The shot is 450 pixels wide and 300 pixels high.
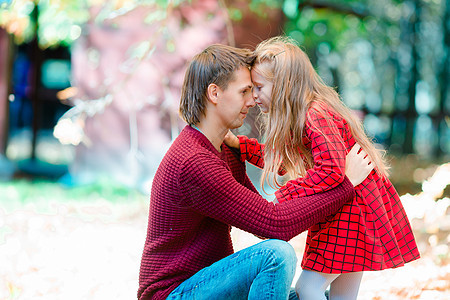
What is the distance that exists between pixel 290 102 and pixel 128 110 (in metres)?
3.63

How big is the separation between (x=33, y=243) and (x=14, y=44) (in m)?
3.40

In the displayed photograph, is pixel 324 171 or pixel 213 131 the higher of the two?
pixel 213 131

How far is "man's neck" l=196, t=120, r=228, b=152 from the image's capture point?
1.92 meters

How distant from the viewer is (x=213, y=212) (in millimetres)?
1728

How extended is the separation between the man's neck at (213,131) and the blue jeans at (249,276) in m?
0.47

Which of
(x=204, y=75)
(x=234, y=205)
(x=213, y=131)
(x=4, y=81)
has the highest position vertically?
(x=204, y=75)

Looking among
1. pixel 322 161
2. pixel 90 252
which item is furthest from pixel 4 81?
pixel 322 161

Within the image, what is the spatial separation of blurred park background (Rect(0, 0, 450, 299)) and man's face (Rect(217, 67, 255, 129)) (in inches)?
58.3

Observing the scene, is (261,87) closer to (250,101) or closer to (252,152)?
(250,101)

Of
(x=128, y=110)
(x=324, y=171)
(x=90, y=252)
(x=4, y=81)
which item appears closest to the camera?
(x=324, y=171)

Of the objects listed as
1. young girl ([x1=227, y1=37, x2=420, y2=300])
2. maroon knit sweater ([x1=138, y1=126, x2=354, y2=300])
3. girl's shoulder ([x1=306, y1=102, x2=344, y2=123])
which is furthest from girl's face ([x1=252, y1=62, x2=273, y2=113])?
maroon knit sweater ([x1=138, y1=126, x2=354, y2=300])

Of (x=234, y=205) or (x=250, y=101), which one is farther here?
(x=250, y=101)

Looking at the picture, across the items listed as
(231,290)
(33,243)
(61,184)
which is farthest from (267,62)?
(61,184)

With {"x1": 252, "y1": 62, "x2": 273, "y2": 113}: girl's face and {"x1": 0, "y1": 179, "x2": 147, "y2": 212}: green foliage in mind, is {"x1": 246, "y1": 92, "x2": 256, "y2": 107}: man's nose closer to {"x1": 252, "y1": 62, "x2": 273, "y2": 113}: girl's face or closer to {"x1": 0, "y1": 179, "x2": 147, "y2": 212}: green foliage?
{"x1": 252, "y1": 62, "x2": 273, "y2": 113}: girl's face
